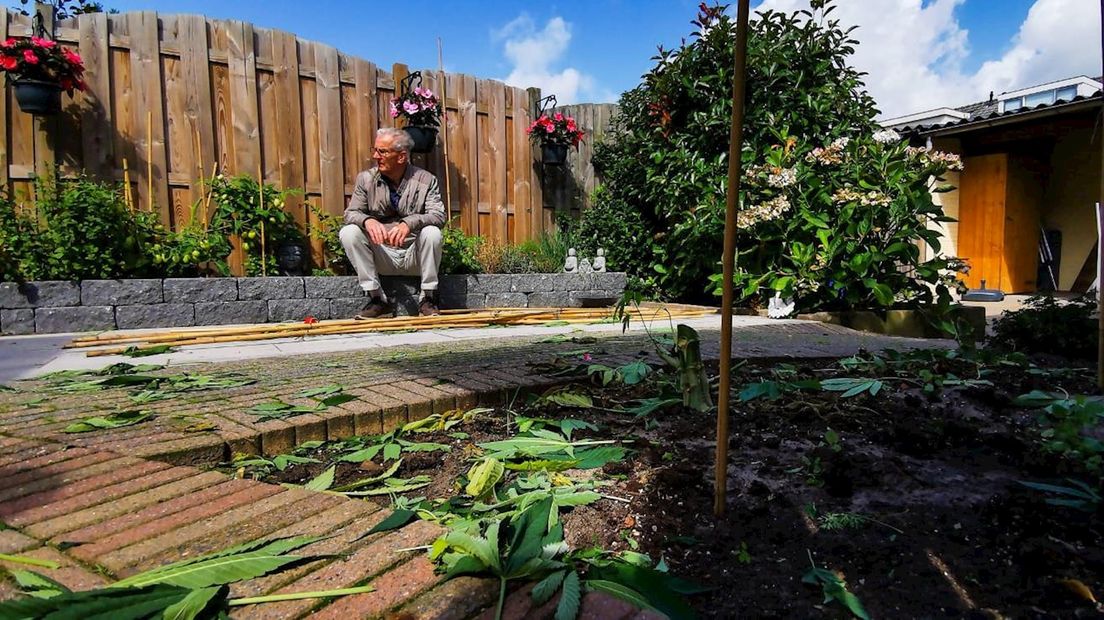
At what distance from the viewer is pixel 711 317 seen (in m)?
5.08

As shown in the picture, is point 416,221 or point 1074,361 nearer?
point 1074,361

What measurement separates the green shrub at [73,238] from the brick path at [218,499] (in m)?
2.64

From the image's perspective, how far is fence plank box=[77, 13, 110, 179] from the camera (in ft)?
16.1

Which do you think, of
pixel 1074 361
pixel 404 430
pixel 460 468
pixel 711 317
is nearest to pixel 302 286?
pixel 711 317

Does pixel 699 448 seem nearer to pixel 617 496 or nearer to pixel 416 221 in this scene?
pixel 617 496

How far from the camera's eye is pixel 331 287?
5.16 meters

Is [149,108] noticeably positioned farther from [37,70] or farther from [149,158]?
[37,70]

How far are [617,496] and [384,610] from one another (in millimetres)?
529

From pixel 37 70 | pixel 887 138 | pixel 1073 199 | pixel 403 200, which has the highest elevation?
pixel 37 70

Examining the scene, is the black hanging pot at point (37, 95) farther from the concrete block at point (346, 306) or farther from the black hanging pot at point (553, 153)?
the black hanging pot at point (553, 153)

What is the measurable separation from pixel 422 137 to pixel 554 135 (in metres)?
1.65

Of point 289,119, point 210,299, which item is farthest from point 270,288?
point 289,119

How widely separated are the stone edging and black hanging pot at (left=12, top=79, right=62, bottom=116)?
1439 mm

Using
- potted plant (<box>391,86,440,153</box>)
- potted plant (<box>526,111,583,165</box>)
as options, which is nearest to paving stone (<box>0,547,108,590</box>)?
potted plant (<box>391,86,440,153</box>)
